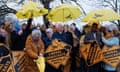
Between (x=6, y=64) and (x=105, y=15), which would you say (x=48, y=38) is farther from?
(x=6, y=64)

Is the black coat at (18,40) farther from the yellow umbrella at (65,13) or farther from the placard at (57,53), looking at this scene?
the yellow umbrella at (65,13)

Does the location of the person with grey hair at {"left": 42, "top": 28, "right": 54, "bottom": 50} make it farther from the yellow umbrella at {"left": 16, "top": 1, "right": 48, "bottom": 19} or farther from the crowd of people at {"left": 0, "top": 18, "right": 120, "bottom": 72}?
the yellow umbrella at {"left": 16, "top": 1, "right": 48, "bottom": 19}

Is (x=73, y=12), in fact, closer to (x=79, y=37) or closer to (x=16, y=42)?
(x=79, y=37)

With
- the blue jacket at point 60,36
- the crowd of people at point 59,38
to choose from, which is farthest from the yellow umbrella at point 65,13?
the blue jacket at point 60,36

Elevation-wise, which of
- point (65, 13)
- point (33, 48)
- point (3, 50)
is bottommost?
point (33, 48)

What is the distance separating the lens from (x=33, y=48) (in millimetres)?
13711

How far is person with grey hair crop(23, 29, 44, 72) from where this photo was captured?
44.7 feet

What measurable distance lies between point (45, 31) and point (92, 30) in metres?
1.71

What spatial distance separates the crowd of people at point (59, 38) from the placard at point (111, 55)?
0.11 m

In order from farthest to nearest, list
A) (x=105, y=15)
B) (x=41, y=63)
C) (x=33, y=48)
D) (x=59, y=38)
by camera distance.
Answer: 1. (x=105, y=15)
2. (x=59, y=38)
3. (x=41, y=63)
4. (x=33, y=48)

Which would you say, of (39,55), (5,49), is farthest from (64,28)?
(5,49)

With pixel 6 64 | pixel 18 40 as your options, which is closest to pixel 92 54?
pixel 18 40

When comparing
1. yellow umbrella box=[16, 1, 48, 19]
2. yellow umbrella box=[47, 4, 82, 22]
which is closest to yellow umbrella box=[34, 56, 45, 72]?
yellow umbrella box=[16, 1, 48, 19]

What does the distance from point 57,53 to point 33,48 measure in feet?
4.53
